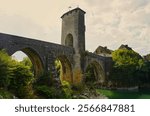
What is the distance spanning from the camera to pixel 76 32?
60.4 ft

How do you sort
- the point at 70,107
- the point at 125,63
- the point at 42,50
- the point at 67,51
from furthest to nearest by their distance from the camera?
the point at 125,63 < the point at 67,51 < the point at 42,50 < the point at 70,107

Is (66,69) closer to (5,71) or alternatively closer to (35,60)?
(35,60)

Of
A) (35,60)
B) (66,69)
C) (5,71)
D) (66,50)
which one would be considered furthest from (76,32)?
(5,71)

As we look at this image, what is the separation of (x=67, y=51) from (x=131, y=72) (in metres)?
8.43

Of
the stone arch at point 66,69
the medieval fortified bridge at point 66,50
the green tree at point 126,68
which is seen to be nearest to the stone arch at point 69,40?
the medieval fortified bridge at point 66,50

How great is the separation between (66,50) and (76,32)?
1526 mm

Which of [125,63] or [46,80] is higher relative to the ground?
[125,63]

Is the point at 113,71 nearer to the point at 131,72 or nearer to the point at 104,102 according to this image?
the point at 131,72

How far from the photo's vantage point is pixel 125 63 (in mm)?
24156

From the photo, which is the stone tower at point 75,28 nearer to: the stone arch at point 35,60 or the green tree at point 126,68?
the stone arch at point 35,60

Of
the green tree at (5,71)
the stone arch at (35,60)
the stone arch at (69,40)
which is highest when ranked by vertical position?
the stone arch at (69,40)

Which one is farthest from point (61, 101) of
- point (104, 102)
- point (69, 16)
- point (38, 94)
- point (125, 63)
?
point (125, 63)

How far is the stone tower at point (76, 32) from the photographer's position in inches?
723

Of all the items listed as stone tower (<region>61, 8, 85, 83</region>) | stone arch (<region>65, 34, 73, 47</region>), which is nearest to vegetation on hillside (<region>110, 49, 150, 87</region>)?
stone tower (<region>61, 8, 85, 83</region>)
